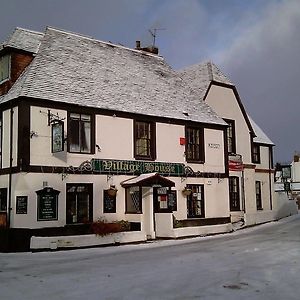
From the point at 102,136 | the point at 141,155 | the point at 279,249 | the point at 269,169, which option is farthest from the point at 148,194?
the point at 269,169

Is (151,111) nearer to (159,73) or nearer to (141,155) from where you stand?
(141,155)

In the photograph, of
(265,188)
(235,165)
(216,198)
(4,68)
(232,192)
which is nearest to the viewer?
(4,68)

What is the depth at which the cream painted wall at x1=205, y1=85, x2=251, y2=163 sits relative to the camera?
30.8 metres

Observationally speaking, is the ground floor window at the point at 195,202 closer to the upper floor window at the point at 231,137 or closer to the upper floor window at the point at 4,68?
the upper floor window at the point at 231,137

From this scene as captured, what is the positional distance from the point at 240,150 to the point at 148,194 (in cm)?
1125

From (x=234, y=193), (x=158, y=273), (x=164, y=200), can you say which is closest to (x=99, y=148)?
(x=164, y=200)

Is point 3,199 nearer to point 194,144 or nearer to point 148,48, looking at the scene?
point 194,144

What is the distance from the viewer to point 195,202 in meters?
26.2

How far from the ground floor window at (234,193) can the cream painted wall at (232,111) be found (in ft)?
A: 6.96

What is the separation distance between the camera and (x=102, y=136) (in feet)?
72.7

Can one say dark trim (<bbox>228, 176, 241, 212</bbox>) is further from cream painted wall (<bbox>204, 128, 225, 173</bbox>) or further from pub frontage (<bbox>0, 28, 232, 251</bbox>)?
cream painted wall (<bbox>204, 128, 225, 173</bbox>)

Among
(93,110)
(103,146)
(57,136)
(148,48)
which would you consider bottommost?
(103,146)

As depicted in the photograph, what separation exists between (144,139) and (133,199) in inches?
133

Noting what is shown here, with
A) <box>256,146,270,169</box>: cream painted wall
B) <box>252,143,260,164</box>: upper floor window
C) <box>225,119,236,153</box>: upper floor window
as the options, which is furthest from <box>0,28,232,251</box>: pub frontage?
<box>256,146,270,169</box>: cream painted wall
